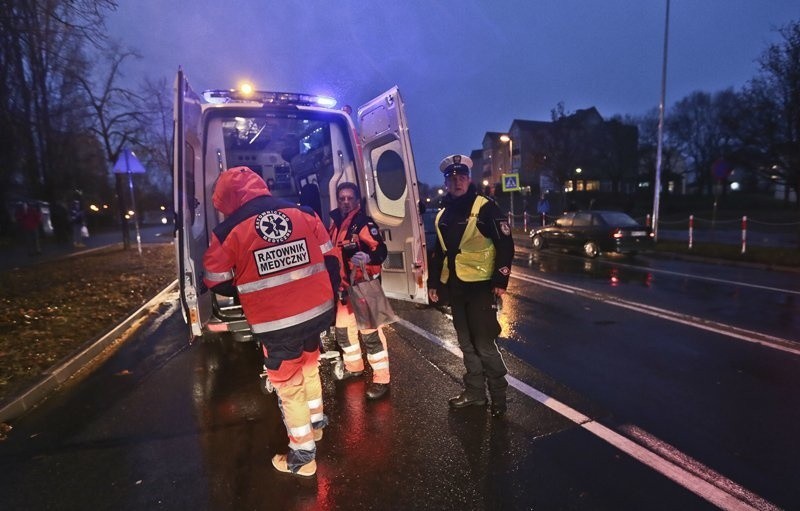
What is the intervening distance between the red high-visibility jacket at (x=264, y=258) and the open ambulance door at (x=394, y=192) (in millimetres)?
1790

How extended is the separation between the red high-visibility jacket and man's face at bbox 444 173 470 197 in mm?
1299

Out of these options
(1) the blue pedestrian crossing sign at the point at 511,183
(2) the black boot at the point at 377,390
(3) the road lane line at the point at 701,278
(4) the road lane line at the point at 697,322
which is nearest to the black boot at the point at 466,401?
(2) the black boot at the point at 377,390

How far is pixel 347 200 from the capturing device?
4.01 metres

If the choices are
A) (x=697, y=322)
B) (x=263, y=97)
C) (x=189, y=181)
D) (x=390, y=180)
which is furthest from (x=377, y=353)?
(x=697, y=322)

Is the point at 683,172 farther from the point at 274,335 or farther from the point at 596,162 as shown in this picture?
the point at 274,335

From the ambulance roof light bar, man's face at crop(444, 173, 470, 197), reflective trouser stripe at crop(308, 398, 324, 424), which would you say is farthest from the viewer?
the ambulance roof light bar

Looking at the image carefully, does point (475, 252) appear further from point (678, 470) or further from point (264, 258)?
point (678, 470)

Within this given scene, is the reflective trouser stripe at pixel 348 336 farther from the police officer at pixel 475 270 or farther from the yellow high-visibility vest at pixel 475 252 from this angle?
the yellow high-visibility vest at pixel 475 252

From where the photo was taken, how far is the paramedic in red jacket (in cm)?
256

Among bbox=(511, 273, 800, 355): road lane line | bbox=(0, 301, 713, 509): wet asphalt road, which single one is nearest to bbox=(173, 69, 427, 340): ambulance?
bbox=(0, 301, 713, 509): wet asphalt road

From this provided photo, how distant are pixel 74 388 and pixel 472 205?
Answer: 419cm

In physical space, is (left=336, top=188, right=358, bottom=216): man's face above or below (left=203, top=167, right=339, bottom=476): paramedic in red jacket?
above

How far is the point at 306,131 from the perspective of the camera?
6.53 metres

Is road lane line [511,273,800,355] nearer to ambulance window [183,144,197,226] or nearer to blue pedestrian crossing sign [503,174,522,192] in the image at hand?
ambulance window [183,144,197,226]
